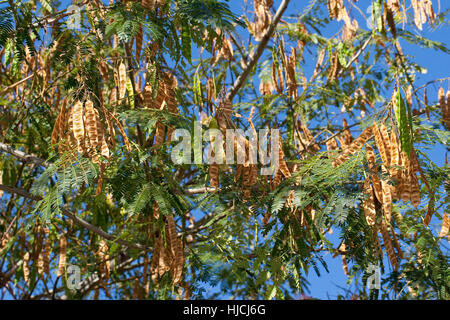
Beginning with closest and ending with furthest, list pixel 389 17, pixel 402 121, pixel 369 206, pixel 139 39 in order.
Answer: pixel 402 121
pixel 369 206
pixel 139 39
pixel 389 17

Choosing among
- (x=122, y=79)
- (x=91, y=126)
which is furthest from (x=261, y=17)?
(x=91, y=126)

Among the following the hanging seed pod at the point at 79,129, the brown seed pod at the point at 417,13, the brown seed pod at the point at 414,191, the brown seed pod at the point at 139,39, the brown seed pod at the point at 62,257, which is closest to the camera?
the brown seed pod at the point at 414,191

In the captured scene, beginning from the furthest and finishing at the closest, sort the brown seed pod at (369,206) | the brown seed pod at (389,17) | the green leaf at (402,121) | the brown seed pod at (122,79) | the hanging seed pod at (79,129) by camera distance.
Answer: the brown seed pod at (122,79), the brown seed pod at (389,17), the hanging seed pod at (79,129), the brown seed pod at (369,206), the green leaf at (402,121)

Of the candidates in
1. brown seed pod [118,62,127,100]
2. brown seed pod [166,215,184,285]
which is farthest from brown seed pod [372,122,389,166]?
brown seed pod [118,62,127,100]

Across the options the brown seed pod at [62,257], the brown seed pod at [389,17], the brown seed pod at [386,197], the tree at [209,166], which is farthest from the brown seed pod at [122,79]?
the brown seed pod at [386,197]

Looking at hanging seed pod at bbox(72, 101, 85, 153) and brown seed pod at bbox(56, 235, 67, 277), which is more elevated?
hanging seed pod at bbox(72, 101, 85, 153)

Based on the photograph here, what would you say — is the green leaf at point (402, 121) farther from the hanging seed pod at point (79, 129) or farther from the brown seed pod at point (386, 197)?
the hanging seed pod at point (79, 129)

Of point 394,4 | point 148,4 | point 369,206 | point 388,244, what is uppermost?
point 394,4

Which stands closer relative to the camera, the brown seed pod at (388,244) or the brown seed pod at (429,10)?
the brown seed pod at (388,244)

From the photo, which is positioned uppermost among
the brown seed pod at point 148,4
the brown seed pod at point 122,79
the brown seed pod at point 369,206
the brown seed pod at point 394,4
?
the brown seed pod at point 394,4

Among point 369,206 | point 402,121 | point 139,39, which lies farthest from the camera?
point 139,39

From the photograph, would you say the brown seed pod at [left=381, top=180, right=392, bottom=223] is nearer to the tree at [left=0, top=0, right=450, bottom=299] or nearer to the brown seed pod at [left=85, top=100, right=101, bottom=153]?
the tree at [left=0, top=0, right=450, bottom=299]

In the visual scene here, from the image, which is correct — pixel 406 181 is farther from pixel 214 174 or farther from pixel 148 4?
pixel 148 4
